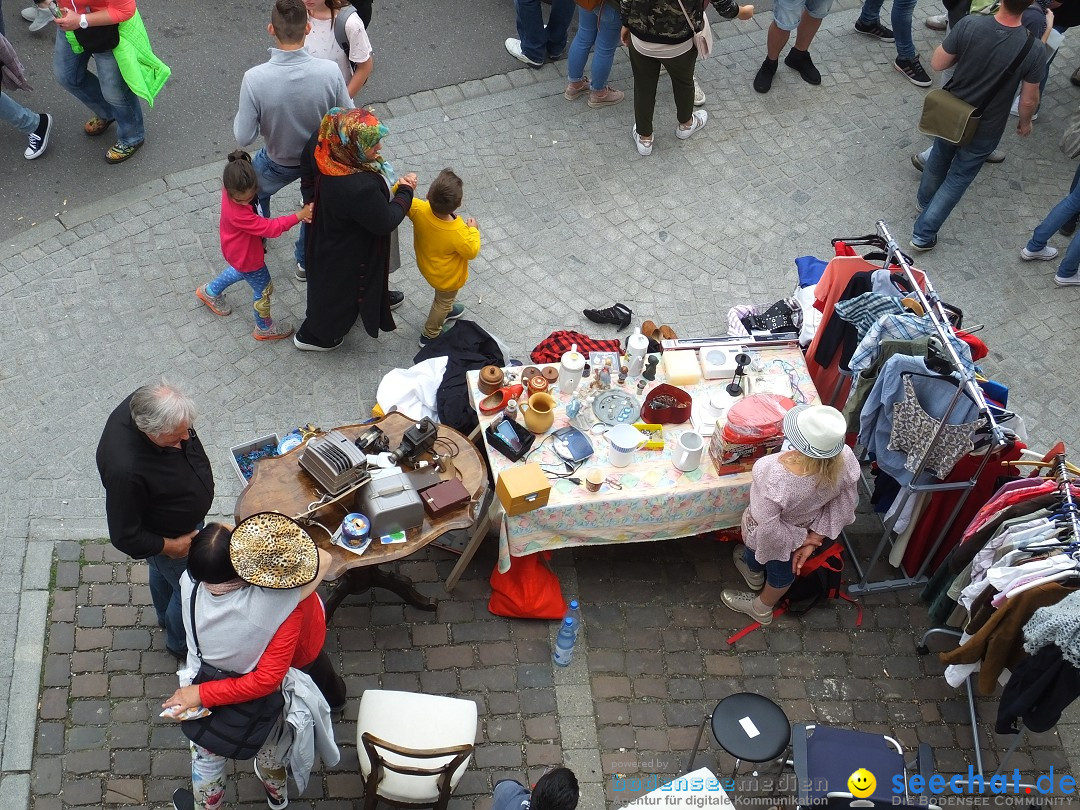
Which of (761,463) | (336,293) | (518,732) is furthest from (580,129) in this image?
(518,732)

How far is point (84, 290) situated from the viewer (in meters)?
→ 6.98

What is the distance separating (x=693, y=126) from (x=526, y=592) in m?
4.75

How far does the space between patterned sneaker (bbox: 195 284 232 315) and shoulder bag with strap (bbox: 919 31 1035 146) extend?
205 inches

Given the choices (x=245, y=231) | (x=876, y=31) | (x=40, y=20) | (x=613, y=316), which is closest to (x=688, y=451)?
(x=613, y=316)

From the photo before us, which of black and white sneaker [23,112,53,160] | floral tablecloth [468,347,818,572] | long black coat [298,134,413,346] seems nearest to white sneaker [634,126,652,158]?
long black coat [298,134,413,346]

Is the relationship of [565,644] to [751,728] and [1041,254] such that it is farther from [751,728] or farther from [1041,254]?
[1041,254]

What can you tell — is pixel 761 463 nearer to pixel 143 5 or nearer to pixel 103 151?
pixel 103 151

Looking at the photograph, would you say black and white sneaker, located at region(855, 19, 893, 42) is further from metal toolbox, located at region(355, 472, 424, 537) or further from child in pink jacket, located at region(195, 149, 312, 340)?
metal toolbox, located at region(355, 472, 424, 537)

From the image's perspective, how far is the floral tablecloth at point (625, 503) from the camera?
5.27 m

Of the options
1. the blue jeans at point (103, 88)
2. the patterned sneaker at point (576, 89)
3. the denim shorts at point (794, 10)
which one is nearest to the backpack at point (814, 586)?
the patterned sneaker at point (576, 89)

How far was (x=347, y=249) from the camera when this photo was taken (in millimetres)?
6188

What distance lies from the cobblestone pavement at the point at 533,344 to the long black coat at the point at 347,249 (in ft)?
1.21

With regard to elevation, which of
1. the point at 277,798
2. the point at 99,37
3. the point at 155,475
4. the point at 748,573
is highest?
the point at 99,37

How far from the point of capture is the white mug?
532cm
